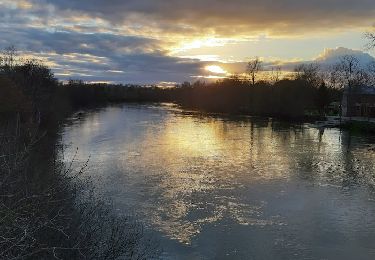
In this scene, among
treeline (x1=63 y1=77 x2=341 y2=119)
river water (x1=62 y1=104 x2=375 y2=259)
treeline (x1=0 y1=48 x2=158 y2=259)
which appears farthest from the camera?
treeline (x1=63 y1=77 x2=341 y2=119)

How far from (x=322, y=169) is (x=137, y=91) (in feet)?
423

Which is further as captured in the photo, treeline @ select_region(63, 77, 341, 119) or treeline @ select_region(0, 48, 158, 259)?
→ treeline @ select_region(63, 77, 341, 119)

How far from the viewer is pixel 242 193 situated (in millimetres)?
17375

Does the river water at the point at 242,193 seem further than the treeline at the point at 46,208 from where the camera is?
Yes

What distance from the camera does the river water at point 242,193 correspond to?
12.3m

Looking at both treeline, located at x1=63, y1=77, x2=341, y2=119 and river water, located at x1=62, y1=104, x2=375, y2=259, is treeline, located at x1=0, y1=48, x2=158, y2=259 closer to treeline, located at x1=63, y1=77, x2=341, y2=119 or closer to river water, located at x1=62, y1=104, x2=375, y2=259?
river water, located at x1=62, y1=104, x2=375, y2=259

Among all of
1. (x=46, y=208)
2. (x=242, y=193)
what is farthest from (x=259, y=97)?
(x=46, y=208)

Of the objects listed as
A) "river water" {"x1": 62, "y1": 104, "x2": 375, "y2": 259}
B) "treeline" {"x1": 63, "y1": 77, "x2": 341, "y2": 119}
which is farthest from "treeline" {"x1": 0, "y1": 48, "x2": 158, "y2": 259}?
"treeline" {"x1": 63, "y1": 77, "x2": 341, "y2": 119}

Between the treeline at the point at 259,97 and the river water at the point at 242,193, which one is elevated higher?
the treeline at the point at 259,97

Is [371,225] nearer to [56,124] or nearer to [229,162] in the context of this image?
[229,162]

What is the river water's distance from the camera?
40.2 feet

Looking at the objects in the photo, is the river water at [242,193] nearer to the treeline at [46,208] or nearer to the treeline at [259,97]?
the treeline at [46,208]

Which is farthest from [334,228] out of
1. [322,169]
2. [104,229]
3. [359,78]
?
[359,78]

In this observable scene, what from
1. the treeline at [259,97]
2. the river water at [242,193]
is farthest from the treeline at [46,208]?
the treeline at [259,97]
